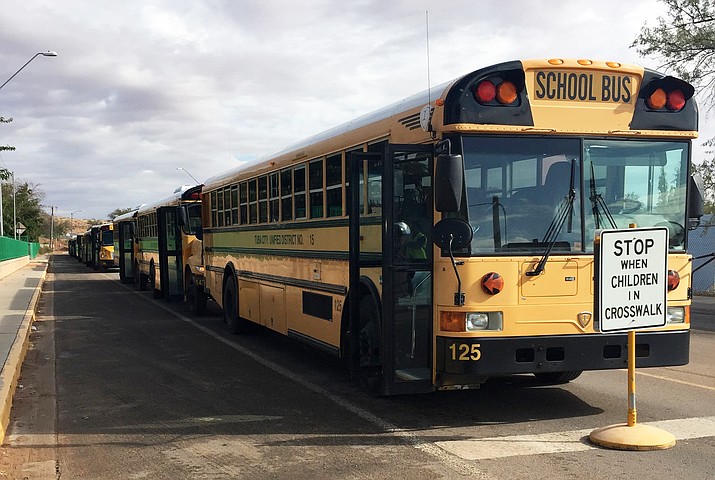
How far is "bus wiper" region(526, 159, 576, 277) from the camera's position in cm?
614

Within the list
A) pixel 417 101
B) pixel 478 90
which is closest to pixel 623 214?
pixel 478 90

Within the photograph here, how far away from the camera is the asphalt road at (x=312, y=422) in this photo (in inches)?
215

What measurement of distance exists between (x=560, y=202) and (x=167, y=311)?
1297cm

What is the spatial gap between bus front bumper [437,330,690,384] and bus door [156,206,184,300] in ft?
42.1

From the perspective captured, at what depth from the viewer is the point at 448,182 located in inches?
228

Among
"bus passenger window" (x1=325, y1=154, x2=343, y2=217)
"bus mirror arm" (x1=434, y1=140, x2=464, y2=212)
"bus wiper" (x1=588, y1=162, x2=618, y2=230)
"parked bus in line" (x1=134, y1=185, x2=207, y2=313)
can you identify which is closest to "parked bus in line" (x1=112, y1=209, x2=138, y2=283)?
"parked bus in line" (x1=134, y1=185, x2=207, y2=313)

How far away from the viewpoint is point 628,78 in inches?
256

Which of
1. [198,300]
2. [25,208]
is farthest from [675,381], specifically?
[25,208]

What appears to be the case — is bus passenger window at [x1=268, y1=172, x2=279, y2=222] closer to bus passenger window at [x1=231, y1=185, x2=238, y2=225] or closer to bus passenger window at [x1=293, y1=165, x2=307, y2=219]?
bus passenger window at [x1=293, y1=165, x2=307, y2=219]

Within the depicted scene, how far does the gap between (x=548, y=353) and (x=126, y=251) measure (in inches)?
983

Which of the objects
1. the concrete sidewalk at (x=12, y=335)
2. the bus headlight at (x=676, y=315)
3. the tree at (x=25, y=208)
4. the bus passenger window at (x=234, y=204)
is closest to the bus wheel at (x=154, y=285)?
the concrete sidewalk at (x=12, y=335)

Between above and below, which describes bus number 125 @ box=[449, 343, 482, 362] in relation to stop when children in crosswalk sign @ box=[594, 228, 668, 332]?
below

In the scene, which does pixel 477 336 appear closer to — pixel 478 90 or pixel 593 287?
pixel 593 287

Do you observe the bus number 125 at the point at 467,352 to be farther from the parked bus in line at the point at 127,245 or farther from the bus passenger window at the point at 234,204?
the parked bus in line at the point at 127,245
